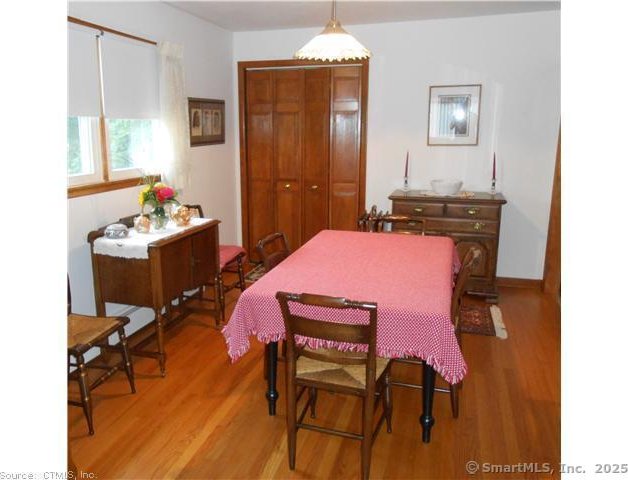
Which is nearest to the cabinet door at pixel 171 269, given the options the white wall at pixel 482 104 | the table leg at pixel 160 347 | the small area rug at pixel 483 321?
the table leg at pixel 160 347

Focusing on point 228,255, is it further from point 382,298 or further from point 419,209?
point 382,298

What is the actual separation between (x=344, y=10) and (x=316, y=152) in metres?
1.37

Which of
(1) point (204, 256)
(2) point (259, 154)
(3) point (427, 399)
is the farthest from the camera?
(2) point (259, 154)

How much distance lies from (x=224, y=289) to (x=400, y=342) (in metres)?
2.15

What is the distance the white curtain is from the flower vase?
0.70 meters

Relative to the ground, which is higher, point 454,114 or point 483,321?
point 454,114

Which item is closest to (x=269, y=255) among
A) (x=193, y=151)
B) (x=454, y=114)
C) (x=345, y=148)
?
(x=193, y=151)

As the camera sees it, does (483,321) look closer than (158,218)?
No

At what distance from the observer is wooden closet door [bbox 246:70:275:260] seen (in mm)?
4926

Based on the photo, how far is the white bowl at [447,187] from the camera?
431 centimetres

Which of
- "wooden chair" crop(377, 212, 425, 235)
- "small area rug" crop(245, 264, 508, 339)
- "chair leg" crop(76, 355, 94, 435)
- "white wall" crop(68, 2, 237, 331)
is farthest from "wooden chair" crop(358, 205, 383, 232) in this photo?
"chair leg" crop(76, 355, 94, 435)

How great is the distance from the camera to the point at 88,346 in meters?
2.41
